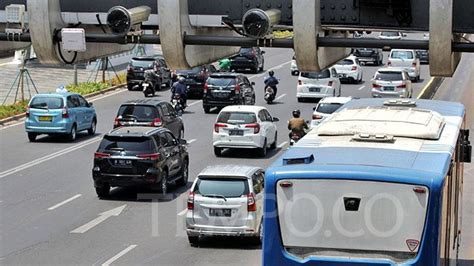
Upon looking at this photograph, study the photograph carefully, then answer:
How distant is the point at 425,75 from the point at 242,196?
4136 centimetres

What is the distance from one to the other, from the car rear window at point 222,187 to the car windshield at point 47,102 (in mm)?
14817

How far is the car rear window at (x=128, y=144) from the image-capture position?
2844cm

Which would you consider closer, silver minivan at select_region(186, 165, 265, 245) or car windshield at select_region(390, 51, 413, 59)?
silver minivan at select_region(186, 165, 265, 245)

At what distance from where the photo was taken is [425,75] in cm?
6338

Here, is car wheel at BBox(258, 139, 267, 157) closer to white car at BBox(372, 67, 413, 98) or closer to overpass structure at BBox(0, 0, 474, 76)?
white car at BBox(372, 67, 413, 98)

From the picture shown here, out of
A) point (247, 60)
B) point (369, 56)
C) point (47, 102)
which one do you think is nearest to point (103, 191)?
point (47, 102)

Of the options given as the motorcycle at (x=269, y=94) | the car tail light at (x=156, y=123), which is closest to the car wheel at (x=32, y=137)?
the car tail light at (x=156, y=123)

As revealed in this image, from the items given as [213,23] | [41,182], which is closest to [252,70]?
[41,182]

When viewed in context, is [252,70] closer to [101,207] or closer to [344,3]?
[101,207]

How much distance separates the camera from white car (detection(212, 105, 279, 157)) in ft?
116

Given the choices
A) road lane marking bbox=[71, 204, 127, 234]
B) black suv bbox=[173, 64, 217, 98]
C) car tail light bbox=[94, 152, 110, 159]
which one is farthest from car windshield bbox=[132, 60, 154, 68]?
road lane marking bbox=[71, 204, 127, 234]

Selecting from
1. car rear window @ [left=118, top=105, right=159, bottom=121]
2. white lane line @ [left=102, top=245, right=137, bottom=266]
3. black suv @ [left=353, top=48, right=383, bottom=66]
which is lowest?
black suv @ [left=353, top=48, right=383, bottom=66]

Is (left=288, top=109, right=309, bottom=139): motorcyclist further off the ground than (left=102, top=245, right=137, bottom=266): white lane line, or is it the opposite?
(left=288, top=109, right=309, bottom=139): motorcyclist

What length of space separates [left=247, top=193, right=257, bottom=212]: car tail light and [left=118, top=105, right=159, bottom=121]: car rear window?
13.9m
